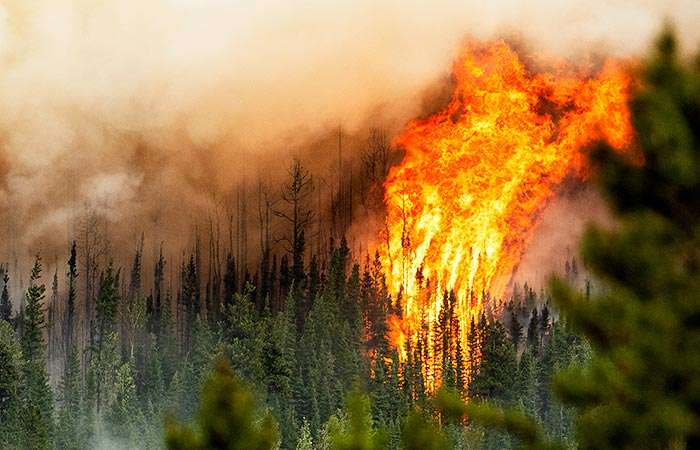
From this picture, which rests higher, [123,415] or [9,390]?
[9,390]

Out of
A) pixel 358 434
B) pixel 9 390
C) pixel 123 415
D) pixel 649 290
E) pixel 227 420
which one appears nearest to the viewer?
pixel 649 290

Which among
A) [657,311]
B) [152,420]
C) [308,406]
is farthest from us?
[308,406]

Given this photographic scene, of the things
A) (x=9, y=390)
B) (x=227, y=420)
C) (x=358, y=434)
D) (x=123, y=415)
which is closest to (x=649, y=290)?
(x=358, y=434)

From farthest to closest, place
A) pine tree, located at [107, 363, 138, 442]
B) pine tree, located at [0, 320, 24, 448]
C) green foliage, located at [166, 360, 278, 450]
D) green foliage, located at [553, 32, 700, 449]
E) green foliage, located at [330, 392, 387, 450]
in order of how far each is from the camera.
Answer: pine tree, located at [107, 363, 138, 442]
pine tree, located at [0, 320, 24, 448]
green foliage, located at [166, 360, 278, 450]
green foliage, located at [330, 392, 387, 450]
green foliage, located at [553, 32, 700, 449]

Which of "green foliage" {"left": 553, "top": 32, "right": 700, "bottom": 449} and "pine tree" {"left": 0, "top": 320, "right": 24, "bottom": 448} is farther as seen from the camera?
"pine tree" {"left": 0, "top": 320, "right": 24, "bottom": 448}

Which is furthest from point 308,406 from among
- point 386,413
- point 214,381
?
point 214,381

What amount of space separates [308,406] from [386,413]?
39.7ft

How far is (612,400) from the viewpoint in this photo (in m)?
16.3

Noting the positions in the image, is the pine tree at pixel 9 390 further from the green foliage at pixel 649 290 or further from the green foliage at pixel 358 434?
the green foliage at pixel 649 290

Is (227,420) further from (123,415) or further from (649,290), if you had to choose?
(123,415)

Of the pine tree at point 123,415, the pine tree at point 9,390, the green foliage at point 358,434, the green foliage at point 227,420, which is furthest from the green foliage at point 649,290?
the pine tree at point 123,415

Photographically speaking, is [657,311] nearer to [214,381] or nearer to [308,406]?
[214,381]

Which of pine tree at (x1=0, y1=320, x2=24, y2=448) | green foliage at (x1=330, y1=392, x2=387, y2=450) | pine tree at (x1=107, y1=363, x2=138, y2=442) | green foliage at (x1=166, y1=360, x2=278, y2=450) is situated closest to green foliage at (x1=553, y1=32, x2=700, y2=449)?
green foliage at (x1=330, y1=392, x2=387, y2=450)

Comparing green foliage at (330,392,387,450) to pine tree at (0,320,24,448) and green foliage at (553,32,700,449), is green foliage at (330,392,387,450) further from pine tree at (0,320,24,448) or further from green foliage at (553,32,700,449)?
pine tree at (0,320,24,448)
